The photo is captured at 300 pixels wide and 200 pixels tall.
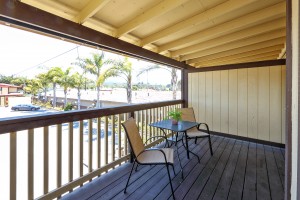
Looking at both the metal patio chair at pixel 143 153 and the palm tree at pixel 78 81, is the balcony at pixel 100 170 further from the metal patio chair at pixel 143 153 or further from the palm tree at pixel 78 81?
the palm tree at pixel 78 81

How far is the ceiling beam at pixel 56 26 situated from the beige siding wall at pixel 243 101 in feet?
8.95

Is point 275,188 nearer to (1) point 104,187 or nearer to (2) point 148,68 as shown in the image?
(1) point 104,187

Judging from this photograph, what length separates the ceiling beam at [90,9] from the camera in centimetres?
188

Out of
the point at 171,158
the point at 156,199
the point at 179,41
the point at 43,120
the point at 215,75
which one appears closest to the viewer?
the point at 43,120

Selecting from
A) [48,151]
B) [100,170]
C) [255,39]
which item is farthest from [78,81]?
[255,39]

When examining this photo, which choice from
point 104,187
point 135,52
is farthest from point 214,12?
point 104,187

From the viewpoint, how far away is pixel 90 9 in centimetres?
200

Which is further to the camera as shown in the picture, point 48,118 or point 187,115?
point 187,115

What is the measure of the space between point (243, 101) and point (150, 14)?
342 centimetres

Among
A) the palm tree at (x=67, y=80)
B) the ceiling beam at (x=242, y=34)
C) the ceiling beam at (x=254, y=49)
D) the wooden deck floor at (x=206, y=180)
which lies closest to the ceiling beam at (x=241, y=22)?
the ceiling beam at (x=242, y=34)

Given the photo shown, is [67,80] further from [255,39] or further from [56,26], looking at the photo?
[255,39]

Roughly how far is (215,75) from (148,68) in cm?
759

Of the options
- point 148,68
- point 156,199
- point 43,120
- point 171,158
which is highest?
point 148,68

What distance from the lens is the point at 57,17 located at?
1.99 m
